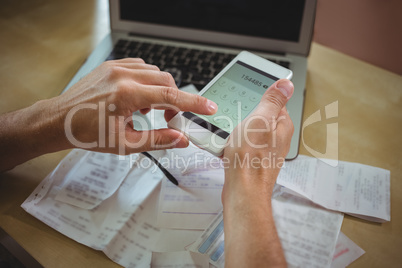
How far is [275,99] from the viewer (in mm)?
556

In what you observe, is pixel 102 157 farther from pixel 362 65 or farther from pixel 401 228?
pixel 362 65

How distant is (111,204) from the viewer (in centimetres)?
59

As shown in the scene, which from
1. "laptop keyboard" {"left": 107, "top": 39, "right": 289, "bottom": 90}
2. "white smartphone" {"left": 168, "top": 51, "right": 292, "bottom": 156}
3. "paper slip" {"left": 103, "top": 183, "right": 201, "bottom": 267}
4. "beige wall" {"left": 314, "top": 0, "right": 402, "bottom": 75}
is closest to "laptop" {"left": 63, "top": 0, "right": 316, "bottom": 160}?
"laptop keyboard" {"left": 107, "top": 39, "right": 289, "bottom": 90}

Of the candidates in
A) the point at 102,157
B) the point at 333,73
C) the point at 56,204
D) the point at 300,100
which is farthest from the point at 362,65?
the point at 56,204

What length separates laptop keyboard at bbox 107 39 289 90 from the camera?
770 millimetres

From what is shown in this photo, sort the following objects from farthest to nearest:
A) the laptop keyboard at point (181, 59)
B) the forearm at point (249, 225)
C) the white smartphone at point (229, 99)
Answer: the laptop keyboard at point (181, 59) → the white smartphone at point (229, 99) → the forearm at point (249, 225)

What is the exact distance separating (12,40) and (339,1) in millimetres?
1140

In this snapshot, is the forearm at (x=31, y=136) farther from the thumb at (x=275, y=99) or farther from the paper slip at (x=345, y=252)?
the paper slip at (x=345, y=252)

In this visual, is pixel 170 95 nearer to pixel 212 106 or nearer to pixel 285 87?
pixel 212 106

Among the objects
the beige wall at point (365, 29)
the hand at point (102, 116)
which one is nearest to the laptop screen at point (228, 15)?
the hand at point (102, 116)

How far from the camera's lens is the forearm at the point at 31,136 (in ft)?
1.94

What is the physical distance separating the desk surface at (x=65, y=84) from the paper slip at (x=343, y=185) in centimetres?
2

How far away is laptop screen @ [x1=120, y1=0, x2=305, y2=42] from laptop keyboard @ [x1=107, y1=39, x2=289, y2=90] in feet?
0.21

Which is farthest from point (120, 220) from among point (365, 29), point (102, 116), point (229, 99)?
point (365, 29)
